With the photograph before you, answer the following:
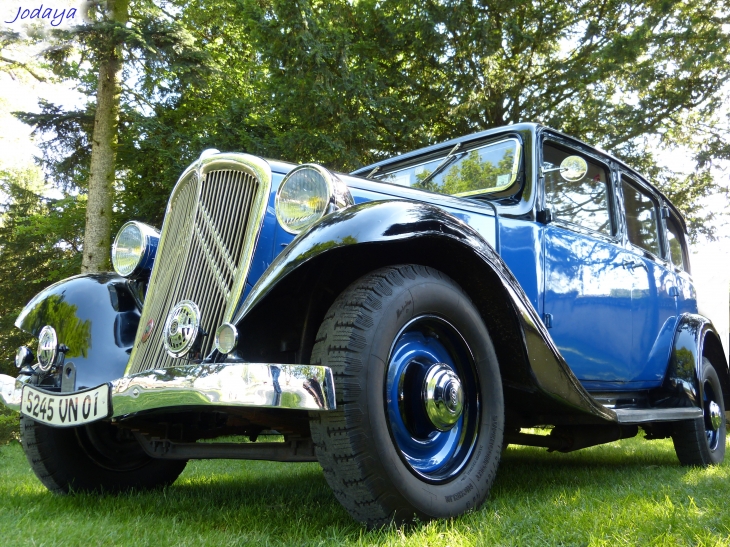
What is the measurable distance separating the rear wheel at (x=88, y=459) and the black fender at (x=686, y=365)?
10.6ft

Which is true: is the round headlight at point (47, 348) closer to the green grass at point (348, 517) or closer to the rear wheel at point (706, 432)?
the green grass at point (348, 517)

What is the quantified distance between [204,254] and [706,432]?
3793 millimetres

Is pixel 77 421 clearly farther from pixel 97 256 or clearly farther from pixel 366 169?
pixel 97 256

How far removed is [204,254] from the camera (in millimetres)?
2605

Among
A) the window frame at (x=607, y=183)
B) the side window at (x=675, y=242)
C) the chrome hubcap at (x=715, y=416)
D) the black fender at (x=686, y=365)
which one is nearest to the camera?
the window frame at (x=607, y=183)

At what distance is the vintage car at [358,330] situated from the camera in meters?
1.98

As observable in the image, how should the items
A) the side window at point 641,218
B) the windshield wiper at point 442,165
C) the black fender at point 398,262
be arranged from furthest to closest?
the side window at point 641,218 < the windshield wiper at point 442,165 < the black fender at point 398,262

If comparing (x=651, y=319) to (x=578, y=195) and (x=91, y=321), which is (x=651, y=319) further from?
(x=91, y=321)

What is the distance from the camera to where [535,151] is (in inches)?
141

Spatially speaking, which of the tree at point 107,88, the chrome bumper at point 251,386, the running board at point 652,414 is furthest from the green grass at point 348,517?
the tree at point 107,88

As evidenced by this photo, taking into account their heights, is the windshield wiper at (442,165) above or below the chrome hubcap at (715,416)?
above

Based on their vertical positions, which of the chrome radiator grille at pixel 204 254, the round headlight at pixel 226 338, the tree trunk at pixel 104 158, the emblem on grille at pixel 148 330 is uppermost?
the tree trunk at pixel 104 158

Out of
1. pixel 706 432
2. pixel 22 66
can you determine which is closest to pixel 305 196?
pixel 706 432

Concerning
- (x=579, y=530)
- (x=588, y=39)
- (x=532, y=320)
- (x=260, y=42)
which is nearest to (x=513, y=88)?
(x=588, y=39)
